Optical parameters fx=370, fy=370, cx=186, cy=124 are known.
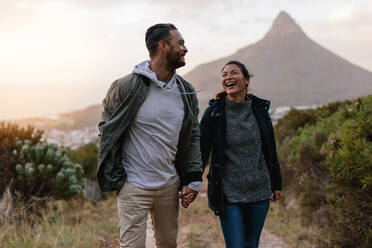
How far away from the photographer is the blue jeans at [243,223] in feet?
9.98

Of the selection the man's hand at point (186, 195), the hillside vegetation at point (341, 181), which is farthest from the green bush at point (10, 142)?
the hillside vegetation at point (341, 181)

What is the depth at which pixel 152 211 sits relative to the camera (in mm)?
2926

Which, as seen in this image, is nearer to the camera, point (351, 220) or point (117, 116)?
point (117, 116)

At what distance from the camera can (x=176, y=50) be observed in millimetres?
2838

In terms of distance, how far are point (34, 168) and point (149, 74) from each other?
578 cm

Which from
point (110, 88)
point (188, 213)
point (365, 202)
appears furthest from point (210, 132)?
point (188, 213)

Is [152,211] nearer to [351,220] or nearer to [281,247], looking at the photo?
[351,220]

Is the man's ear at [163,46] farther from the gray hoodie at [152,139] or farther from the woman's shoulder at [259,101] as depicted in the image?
the woman's shoulder at [259,101]

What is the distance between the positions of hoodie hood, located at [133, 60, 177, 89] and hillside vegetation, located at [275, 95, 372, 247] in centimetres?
250

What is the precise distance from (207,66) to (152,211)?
87.8m

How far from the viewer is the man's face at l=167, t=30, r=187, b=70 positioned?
283 cm

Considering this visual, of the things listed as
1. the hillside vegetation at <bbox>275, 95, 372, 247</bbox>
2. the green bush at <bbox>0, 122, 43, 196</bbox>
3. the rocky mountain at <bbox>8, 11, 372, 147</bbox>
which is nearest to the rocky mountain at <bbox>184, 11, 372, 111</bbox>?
the rocky mountain at <bbox>8, 11, 372, 147</bbox>

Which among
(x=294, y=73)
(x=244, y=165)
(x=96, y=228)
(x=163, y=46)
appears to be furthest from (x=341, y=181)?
(x=294, y=73)

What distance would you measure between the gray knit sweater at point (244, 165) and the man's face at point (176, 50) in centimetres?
70
